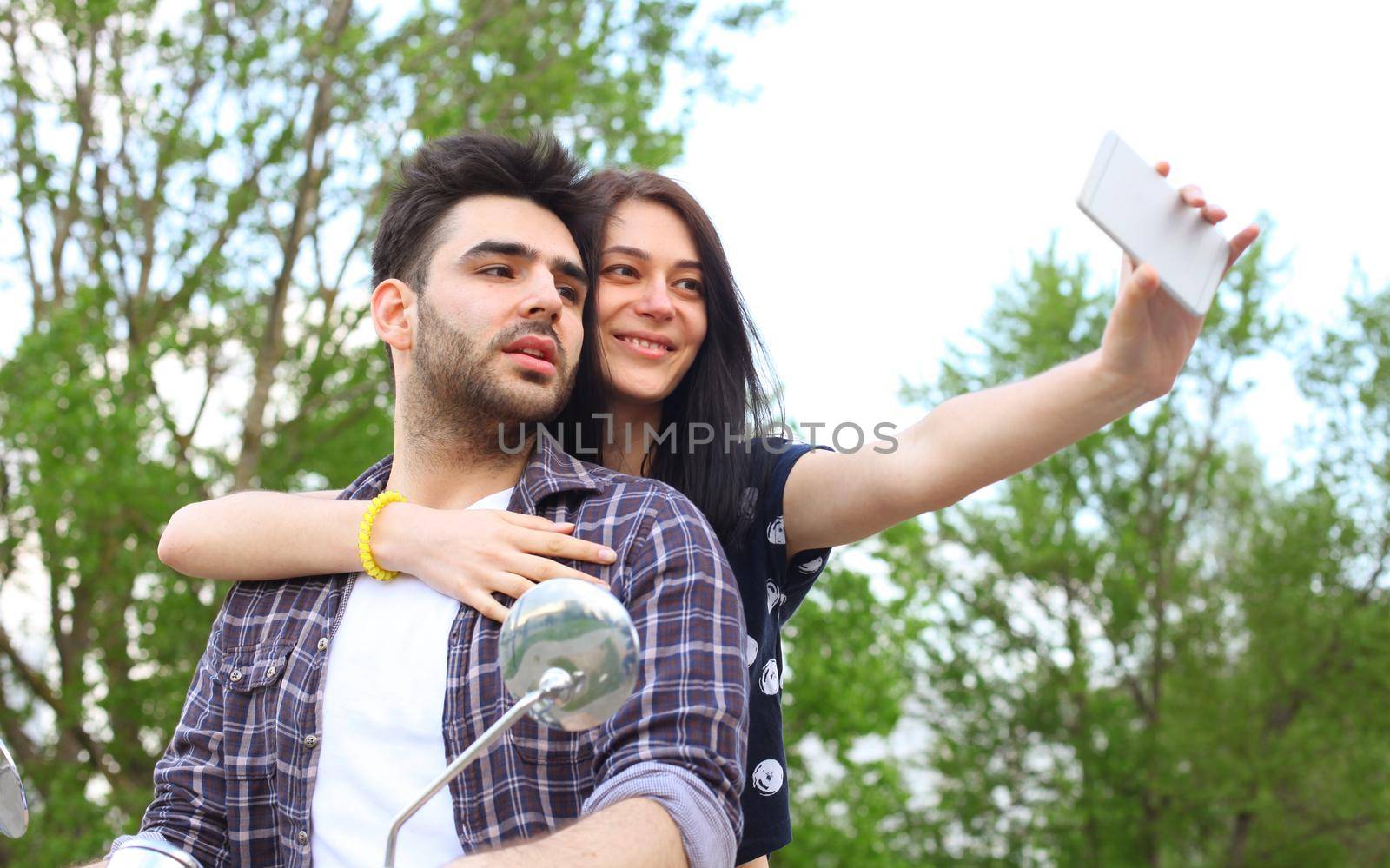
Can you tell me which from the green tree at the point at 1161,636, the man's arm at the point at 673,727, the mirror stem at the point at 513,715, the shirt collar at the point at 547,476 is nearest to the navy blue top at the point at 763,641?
the shirt collar at the point at 547,476

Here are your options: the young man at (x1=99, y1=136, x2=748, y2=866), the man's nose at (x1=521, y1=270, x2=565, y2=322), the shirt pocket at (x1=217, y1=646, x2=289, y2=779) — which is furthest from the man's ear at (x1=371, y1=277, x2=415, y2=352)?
the shirt pocket at (x1=217, y1=646, x2=289, y2=779)

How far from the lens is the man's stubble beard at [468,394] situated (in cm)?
256

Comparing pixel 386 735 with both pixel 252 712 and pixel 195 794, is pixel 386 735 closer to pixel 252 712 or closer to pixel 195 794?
pixel 252 712

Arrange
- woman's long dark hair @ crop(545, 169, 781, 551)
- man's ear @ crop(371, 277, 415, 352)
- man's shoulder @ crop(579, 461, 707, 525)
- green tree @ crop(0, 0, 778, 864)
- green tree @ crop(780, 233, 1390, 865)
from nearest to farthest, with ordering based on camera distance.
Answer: man's shoulder @ crop(579, 461, 707, 525) → man's ear @ crop(371, 277, 415, 352) → woman's long dark hair @ crop(545, 169, 781, 551) → green tree @ crop(0, 0, 778, 864) → green tree @ crop(780, 233, 1390, 865)

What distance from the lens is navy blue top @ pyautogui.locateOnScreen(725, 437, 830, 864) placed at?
2.87 metres

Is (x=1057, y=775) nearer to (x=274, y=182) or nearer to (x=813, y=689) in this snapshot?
(x=813, y=689)

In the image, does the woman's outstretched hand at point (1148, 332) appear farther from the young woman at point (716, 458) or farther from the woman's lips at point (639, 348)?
the woman's lips at point (639, 348)

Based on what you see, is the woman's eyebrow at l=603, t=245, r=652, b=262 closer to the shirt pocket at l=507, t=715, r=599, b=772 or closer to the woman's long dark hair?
the woman's long dark hair

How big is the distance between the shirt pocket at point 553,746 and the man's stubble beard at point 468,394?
2.27ft

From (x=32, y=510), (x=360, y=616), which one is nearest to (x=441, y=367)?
(x=360, y=616)

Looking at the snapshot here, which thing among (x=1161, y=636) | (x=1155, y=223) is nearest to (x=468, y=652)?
(x=1155, y=223)

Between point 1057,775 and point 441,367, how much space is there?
19.7 m

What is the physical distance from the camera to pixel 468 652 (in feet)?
7.38

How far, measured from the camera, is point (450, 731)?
7.14 feet
